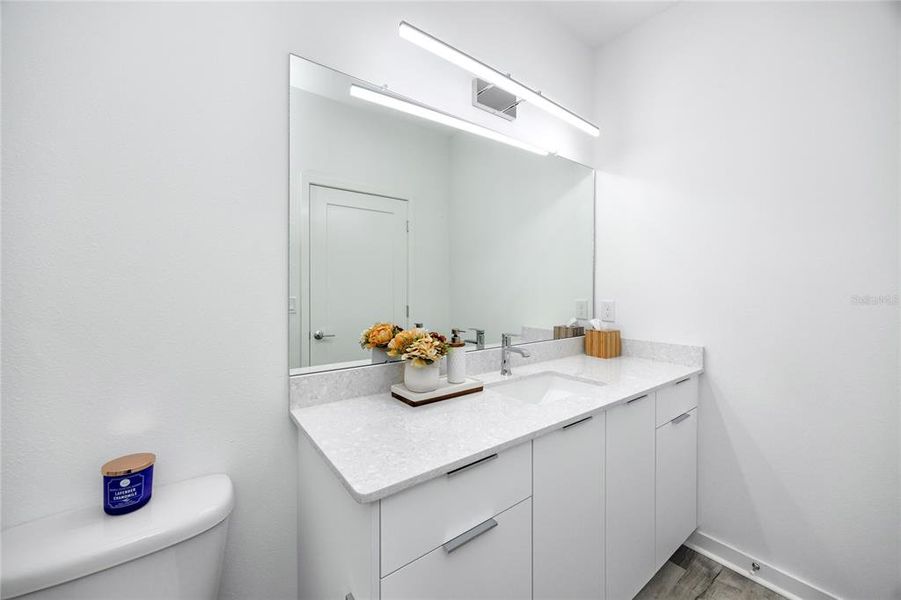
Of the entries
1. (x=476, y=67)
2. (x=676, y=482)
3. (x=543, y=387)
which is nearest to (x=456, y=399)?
(x=543, y=387)

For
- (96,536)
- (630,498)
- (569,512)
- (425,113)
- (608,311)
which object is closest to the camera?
(96,536)

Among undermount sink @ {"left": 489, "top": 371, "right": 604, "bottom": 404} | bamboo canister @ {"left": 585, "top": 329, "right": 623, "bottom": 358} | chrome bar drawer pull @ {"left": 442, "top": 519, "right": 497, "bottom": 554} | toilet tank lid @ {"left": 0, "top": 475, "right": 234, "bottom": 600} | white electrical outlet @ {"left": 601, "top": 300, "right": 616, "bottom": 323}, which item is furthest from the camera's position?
white electrical outlet @ {"left": 601, "top": 300, "right": 616, "bottom": 323}

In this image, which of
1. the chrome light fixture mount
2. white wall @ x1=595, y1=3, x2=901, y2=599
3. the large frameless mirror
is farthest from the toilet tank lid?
white wall @ x1=595, y1=3, x2=901, y2=599

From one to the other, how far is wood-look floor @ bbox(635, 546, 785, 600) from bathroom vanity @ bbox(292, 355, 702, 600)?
4.9 inches

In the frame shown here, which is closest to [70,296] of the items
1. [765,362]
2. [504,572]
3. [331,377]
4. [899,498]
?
[331,377]

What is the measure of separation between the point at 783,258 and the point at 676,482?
1057mm

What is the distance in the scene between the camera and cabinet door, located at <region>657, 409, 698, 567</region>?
4.74ft

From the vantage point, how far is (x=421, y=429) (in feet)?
3.17

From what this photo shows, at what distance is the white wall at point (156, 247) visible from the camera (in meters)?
0.80

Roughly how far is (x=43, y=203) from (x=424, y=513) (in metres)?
1.13

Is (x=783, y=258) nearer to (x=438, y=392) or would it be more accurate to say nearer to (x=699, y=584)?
(x=699, y=584)

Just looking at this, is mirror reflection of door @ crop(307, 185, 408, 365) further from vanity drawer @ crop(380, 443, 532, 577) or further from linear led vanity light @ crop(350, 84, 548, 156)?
vanity drawer @ crop(380, 443, 532, 577)

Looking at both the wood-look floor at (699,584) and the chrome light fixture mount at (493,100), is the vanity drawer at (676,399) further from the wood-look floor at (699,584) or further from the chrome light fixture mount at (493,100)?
the chrome light fixture mount at (493,100)

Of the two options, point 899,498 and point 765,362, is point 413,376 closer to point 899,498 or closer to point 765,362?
point 765,362
